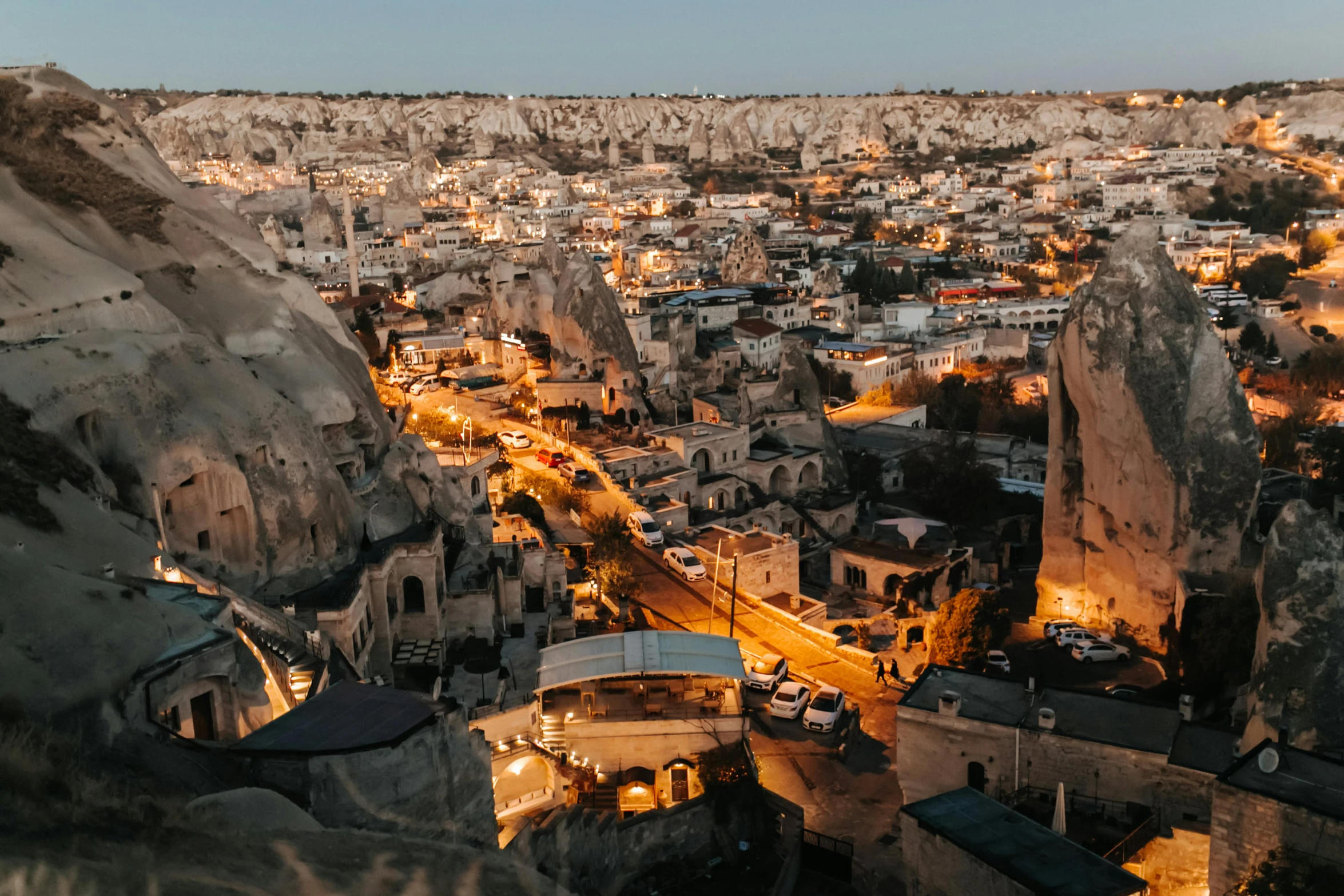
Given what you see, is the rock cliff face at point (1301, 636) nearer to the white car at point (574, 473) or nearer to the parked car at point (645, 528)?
the parked car at point (645, 528)

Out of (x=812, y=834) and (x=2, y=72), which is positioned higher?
(x=2, y=72)

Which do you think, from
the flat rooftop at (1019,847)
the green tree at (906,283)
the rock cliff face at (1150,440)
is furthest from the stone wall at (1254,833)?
the green tree at (906,283)

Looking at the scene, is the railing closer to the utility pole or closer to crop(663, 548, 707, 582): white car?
the utility pole

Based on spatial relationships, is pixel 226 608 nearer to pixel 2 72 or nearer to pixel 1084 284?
pixel 1084 284

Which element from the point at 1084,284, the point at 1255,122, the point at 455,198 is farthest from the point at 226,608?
the point at 1255,122

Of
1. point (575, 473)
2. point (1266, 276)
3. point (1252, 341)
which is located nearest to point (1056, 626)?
point (575, 473)

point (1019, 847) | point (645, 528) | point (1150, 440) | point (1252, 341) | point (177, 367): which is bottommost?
point (1252, 341)

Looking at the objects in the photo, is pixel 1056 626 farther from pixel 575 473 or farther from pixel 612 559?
pixel 575 473
